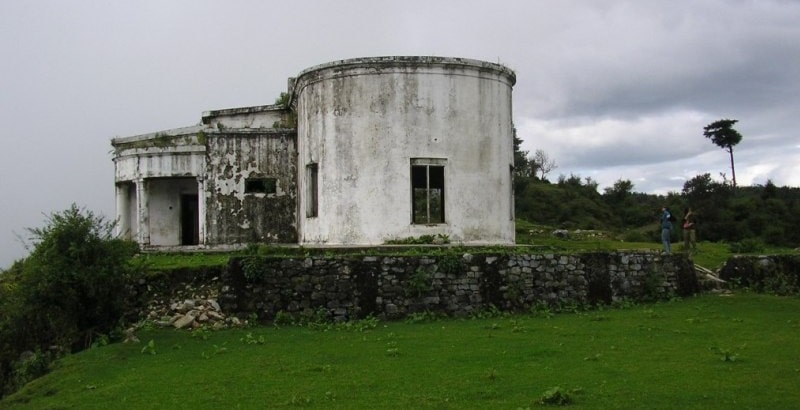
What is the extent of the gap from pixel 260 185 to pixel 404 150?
5819 millimetres

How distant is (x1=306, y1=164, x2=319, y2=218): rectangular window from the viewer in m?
21.7

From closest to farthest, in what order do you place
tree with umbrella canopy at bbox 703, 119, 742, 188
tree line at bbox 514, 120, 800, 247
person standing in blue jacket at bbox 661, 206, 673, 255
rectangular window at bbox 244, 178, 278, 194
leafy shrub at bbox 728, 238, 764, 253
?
person standing in blue jacket at bbox 661, 206, 673, 255 < rectangular window at bbox 244, 178, 278, 194 < leafy shrub at bbox 728, 238, 764, 253 < tree line at bbox 514, 120, 800, 247 < tree with umbrella canopy at bbox 703, 119, 742, 188

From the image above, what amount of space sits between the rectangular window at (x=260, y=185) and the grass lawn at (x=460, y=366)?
9.40 m

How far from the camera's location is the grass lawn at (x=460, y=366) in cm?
934

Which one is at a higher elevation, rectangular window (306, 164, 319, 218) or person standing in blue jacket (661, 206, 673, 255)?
rectangular window (306, 164, 319, 218)

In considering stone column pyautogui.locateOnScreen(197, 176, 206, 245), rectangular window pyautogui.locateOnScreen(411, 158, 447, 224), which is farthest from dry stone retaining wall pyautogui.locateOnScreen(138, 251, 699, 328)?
stone column pyautogui.locateOnScreen(197, 176, 206, 245)

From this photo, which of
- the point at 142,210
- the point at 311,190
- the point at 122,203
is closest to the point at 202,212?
the point at 142,210

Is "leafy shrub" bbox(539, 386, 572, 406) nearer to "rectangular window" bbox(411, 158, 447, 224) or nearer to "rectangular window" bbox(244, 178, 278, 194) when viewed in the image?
"rectangular window" bbox(411, 158, 447, 224)

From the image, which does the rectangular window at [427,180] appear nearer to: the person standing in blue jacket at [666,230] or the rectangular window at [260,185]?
the rectangular window at [260,185]

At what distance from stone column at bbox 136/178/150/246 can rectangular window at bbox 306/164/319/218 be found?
6722mm

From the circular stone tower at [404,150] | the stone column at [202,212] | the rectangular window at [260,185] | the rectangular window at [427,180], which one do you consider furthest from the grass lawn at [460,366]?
the rectangular window at [260,185]

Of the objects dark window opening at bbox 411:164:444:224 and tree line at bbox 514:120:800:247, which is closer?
dark window opening at bbox 411:164:444:224

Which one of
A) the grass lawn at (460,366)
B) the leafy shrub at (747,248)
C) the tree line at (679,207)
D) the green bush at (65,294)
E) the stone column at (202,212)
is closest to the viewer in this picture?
the grass lawn at (460,366)

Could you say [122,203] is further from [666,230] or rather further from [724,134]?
[724,134]
